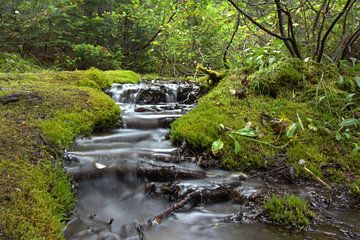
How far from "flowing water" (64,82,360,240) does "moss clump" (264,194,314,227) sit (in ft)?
0.30

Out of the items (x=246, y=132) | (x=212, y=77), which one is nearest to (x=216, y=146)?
(x=246, y=132)

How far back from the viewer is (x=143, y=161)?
307 cm

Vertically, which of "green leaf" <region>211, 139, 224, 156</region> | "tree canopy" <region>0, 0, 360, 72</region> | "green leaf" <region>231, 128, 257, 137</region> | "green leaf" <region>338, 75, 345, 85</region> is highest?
"tree canopy" <region>0, 0, 360, 72</region>

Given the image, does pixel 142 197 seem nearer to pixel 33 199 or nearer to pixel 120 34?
pixel 33 199

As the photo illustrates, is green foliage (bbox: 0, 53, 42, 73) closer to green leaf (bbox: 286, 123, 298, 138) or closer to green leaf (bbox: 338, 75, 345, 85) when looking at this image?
green leaf (bbox: 286, 123, 298, 138)

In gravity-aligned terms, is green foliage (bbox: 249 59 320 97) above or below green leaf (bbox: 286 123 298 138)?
above

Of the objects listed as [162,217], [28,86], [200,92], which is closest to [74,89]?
[28,86]

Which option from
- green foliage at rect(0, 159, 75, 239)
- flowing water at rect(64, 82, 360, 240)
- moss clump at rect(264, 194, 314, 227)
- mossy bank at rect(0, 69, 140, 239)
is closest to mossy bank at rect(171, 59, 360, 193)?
flowing water at rect(64, 82, 360, 240)

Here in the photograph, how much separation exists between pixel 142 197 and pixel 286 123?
75.5 inches

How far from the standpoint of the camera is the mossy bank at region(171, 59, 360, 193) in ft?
10.3

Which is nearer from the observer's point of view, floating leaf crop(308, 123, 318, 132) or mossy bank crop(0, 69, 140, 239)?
mossy bank crop(0, 69, 140, 239)

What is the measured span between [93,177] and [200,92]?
3.51 m

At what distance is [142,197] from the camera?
270cm

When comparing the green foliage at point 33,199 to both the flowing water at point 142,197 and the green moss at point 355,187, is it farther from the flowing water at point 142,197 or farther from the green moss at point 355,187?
the green moss at point 355,187
